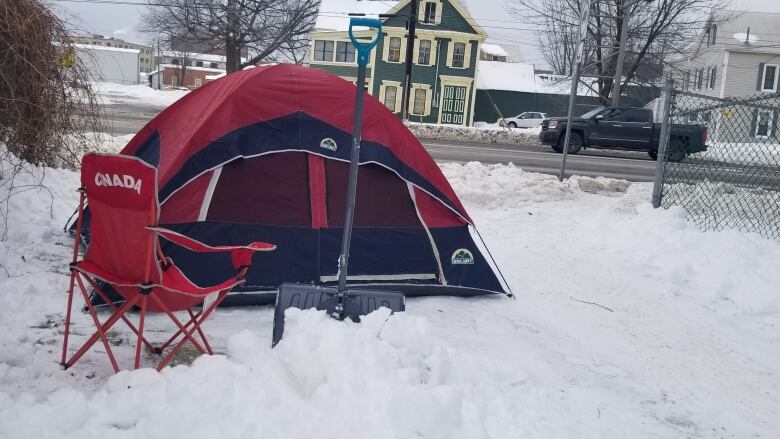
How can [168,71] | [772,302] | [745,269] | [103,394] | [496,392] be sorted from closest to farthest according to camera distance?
1. [103,394]
2. [496,392]
3. [772,302]
4. [745,269]
5. [168,71]

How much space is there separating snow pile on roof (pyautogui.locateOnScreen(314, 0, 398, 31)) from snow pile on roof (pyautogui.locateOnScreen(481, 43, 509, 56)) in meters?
27.7

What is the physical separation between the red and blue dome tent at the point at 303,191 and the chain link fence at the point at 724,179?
137 inches

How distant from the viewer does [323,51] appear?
42.2m

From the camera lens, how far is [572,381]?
431cm

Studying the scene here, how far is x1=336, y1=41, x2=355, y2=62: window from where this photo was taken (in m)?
42.0

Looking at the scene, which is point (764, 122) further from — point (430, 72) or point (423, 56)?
point (423, 56)

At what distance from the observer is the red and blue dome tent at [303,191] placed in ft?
17.1

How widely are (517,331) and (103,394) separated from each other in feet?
9.70

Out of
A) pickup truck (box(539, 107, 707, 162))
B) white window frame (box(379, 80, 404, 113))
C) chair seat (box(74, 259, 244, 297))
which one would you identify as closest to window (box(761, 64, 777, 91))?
white window frame (box(379, 80, 404, 113))

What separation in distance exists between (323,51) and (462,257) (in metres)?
38.1

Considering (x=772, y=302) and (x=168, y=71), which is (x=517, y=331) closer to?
(x=772, y=302)

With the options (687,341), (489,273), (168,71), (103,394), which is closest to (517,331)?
(489,273)

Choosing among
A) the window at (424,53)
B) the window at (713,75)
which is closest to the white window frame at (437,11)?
the window at (424,53)

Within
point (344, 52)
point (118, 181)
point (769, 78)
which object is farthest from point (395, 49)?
point (118, 181)
